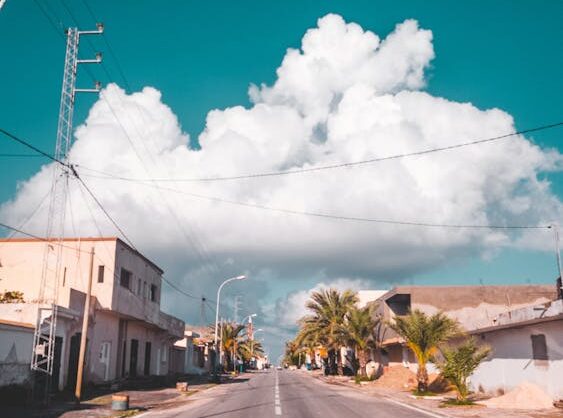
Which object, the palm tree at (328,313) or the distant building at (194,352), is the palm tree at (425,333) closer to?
the palm tree at (328,313)

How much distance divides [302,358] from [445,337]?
120 m

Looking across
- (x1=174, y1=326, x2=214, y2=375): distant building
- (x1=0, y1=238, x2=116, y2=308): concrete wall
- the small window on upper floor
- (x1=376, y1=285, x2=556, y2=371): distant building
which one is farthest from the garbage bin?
(x1=174, y1=326, x2=214, y2=375): distant building

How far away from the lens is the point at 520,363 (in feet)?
79.6

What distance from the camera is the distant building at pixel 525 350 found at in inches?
826

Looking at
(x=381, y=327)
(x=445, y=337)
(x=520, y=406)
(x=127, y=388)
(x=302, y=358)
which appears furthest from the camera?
(x=302, y=358)

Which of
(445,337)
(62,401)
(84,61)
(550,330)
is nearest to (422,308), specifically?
(445,337)

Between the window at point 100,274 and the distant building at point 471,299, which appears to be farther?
the distant building at point 471,299

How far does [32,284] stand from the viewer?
31625mm

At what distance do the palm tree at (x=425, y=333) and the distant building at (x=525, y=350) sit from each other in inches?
60.1

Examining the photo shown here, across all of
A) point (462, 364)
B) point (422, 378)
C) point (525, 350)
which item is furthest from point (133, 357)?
point (525, 350)

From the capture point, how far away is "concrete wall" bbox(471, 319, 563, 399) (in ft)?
69.3

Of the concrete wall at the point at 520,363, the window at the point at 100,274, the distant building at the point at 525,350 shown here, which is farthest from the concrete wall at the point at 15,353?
the concrete wall at the point at 520,363

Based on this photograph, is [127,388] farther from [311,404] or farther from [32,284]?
[311,404]

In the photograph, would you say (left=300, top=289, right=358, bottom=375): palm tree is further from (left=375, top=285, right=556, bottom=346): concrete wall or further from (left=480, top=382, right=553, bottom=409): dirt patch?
(left=480, top=382, right=553, bottom=409): dirt patch
